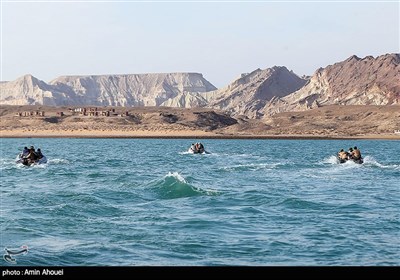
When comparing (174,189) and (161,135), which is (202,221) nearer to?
(174,189)

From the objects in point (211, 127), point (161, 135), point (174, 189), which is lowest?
point (161, 135)

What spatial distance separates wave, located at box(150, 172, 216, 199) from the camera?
31.2 meters

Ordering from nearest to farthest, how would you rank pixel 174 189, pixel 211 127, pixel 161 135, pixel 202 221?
pixel 202 221
pixel 174 189
pixel 161 135
pixel 211 127

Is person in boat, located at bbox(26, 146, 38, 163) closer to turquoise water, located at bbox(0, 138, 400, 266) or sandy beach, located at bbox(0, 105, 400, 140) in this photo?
turquoise water, located at bbox(0, 138, 400, 266)

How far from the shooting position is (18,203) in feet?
90.2

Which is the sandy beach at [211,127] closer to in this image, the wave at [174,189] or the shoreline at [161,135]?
the shoreline at [161,135]

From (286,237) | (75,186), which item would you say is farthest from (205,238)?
(75,186)

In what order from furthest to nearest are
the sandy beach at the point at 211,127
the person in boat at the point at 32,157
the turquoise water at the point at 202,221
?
the sandy beach at the point at 211,127, the person in boat at the point at 32,157, the turquoise water at the point at 202,221

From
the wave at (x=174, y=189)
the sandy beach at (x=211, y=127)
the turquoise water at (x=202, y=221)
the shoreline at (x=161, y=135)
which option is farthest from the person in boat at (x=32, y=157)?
the sandy beach at (x=211, y=127)

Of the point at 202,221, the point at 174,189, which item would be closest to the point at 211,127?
the point at 174,189

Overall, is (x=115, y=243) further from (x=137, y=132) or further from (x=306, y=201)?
(x=137, y=132)

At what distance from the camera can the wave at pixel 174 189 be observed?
31.2 m

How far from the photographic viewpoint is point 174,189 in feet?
108
